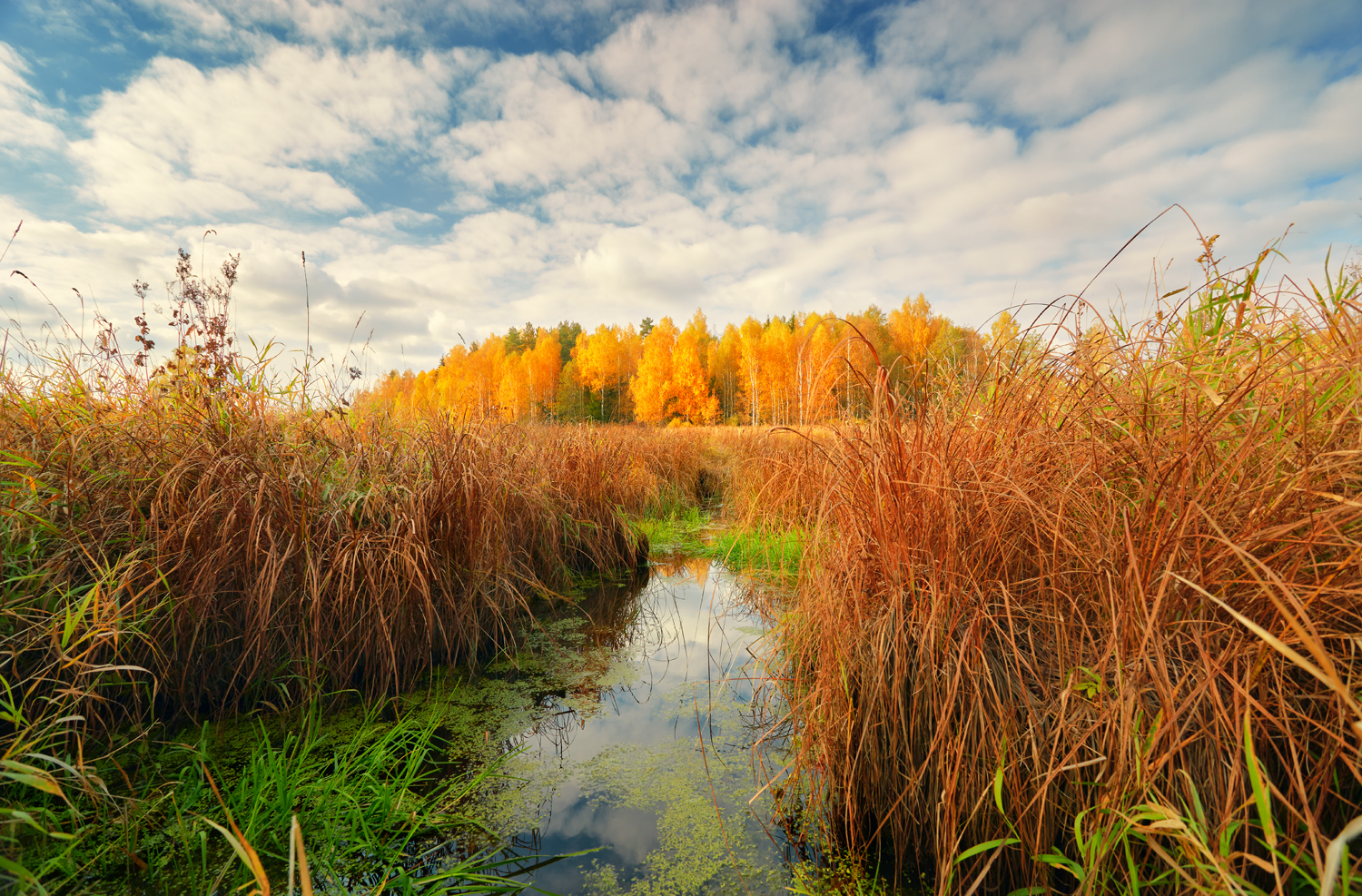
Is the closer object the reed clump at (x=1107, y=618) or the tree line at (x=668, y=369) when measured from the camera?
the reed clump at (x=1107, y=618)

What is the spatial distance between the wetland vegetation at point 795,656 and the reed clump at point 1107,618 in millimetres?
15

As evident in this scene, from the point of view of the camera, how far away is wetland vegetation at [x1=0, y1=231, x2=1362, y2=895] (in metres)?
1.25

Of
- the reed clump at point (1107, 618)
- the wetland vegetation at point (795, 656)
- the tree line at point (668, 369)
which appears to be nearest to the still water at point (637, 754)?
the wetland vegetation at point (795, 656)

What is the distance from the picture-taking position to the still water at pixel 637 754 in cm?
184

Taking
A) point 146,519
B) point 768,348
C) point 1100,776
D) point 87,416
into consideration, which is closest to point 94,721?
point 146,519

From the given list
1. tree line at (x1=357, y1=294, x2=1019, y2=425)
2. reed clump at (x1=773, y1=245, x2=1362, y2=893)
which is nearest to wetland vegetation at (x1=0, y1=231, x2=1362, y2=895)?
reed clump at (x1=773, y1=245, x2=1362, y2=893)

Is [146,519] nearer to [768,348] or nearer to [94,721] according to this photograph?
[94,721]

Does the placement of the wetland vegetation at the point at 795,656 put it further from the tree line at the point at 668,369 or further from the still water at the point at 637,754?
the tree line at the point at 668,369

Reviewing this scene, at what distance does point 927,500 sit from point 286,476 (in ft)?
9.22

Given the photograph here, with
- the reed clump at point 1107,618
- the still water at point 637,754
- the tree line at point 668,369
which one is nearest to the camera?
the reed clump at point 1107,618

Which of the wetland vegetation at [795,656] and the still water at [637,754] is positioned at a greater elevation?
the wetland vegetation at [795,656]

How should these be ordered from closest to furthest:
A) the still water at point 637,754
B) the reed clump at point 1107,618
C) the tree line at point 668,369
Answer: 1. the reed clump at point 1107,618
2. the still water at point 637,754
3. the tree line at point 668,369

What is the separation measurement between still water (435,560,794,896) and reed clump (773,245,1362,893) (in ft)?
1.28

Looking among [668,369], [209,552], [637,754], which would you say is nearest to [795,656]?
[637,754]
